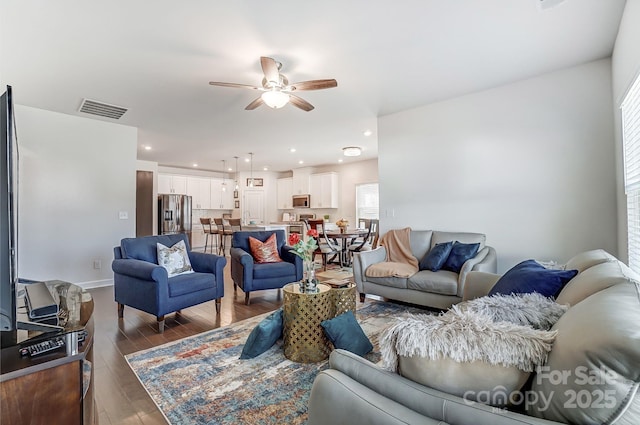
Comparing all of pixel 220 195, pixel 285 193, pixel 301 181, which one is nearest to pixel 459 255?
pixel 301 181

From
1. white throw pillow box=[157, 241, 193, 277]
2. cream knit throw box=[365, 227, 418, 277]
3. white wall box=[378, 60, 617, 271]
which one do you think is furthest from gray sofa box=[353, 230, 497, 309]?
white throw pillow box=[157, 241, 193, 277]

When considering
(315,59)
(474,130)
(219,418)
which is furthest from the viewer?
(474,130)

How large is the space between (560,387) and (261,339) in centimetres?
207

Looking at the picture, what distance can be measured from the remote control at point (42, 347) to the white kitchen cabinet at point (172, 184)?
832cm

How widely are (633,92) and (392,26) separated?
72.9 inches

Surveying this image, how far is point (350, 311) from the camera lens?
8.11 ft

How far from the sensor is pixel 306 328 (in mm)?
2281

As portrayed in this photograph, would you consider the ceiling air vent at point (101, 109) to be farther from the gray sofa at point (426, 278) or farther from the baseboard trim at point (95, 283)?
the gray sofa at point (426, 278)

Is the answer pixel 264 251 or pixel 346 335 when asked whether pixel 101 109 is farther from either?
pixel 346 335

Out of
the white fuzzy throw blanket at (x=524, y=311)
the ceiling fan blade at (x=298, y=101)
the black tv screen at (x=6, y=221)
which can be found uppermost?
Result: the ceiling fan blade at (x=298, y=101)

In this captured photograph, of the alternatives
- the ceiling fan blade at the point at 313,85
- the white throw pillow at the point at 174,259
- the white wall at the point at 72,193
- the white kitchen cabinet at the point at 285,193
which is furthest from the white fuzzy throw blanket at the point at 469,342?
the white kitchen cabinet at the point at 285,193

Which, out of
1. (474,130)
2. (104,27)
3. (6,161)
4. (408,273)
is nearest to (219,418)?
(6,161)

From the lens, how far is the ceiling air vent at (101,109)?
3900mm

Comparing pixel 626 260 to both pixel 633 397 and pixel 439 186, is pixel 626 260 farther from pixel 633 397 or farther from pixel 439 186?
pixel 633 397
